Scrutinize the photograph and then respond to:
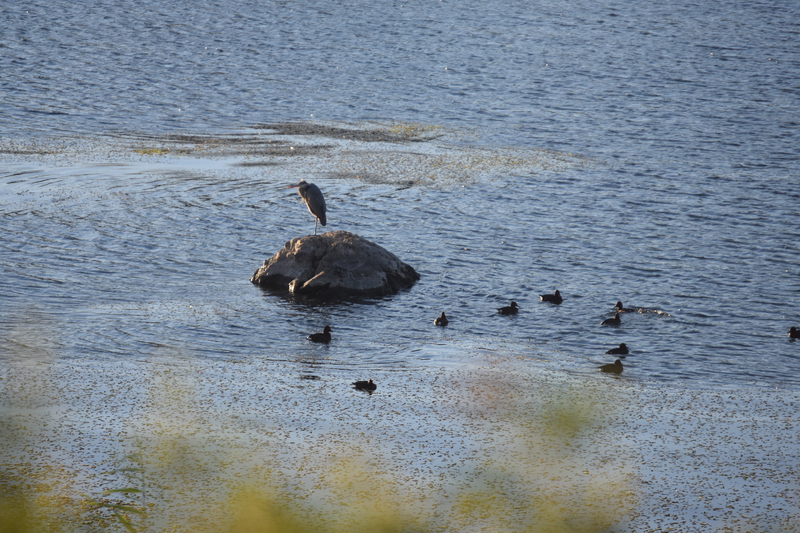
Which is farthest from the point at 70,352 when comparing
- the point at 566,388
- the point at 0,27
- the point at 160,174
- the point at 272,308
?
the point at 0,27

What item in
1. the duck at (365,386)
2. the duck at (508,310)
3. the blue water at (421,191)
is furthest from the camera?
the duck at (508,310)

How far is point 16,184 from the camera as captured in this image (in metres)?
18.7

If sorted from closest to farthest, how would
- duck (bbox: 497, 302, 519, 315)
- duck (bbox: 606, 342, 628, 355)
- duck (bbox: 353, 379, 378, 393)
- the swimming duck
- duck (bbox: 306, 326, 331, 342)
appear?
1. duck (bbox: 353, 379, 378, 393)
2. duck (bbox: 606, 342, 628, 355)
3. duck (bbox: 306, 326, 331, 342)
4. duck (bbox: 497, 302, 519, 315)
5. the swimming duck

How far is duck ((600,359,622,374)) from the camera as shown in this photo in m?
10.7

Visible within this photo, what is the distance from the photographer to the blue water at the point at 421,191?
11859 millimetres

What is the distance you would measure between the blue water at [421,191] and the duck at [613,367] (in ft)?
0.50

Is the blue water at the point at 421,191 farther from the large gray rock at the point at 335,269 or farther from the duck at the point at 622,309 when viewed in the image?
the large gray rock at the point at 335,269

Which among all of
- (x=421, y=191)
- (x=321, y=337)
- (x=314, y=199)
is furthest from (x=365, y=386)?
(x=421, y=191)

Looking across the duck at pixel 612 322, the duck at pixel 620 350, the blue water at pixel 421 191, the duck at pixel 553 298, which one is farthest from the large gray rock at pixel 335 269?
the duck at pixel 620 350

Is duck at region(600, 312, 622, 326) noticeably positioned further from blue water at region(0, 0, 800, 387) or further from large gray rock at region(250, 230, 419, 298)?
large gray rock at region(250, 230, 419, 298)

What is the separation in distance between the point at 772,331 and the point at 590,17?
33134mm

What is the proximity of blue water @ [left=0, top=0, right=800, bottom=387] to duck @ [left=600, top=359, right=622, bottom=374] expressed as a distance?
15cm

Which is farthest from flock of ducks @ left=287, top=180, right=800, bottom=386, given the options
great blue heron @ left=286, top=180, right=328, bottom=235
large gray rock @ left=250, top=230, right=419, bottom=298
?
large gray rock @ left=250, top=230, right=419, bottom=298

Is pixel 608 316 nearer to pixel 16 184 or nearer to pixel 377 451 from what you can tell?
pixel 377 451
